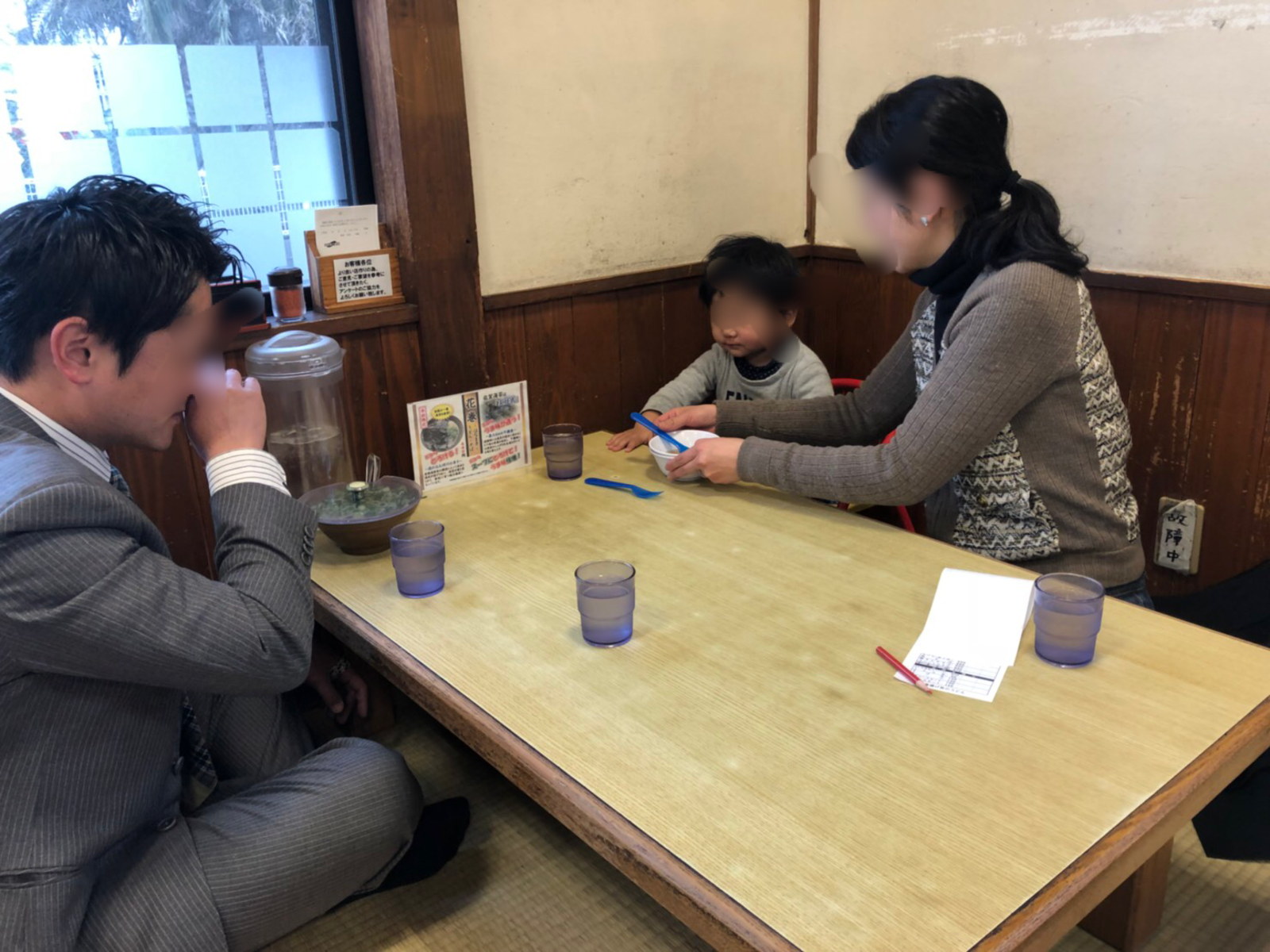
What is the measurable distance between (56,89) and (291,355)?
2.09ft

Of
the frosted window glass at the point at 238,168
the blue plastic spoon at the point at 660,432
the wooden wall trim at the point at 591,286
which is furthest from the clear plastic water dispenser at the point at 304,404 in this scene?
the blue plastic spoon at the point at 660,432

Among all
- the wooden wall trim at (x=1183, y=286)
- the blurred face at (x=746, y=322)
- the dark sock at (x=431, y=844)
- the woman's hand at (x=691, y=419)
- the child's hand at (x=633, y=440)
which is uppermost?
the wooden wall trim at (x=1183, y=286)

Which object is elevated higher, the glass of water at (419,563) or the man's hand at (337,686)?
the glass of water at (419,563)

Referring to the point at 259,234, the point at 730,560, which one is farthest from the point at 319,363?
the point at 730,560

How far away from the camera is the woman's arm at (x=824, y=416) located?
2131 mm

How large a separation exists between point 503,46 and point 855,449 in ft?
4.14

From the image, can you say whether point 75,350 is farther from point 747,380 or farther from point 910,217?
point 747,380

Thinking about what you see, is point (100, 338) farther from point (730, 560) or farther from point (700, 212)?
point (700, 212)

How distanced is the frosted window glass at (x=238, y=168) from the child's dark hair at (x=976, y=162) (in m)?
1.30

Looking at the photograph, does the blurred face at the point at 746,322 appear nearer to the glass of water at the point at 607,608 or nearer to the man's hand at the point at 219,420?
the glass of water at the point at 607,608

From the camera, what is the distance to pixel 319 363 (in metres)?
2.02

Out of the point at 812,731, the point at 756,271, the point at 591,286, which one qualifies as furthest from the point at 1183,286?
the point at 812,731

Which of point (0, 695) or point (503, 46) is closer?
point (0, 695)

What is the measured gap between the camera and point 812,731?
3.66ft
